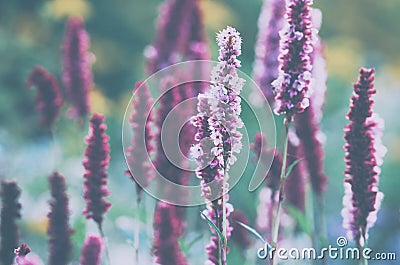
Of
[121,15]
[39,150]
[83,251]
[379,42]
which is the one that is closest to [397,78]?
[379,42]

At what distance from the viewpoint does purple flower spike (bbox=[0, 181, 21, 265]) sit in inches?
37.9

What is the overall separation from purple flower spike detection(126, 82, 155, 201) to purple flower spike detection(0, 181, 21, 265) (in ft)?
0.61

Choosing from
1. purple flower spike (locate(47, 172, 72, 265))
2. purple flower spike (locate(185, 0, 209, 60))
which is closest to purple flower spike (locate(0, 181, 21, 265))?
purple flower spike (locate(47, 172, 72, 265))

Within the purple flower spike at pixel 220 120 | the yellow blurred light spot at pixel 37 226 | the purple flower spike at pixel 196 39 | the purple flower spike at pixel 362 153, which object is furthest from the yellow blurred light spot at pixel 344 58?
the purple flower spike at pixel 220 120

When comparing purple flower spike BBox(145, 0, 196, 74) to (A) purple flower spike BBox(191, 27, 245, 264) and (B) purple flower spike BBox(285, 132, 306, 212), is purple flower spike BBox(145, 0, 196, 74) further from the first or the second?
(A) purple flower spike BBox(191, 27, 245, 264)

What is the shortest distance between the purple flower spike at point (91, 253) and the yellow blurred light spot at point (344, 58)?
1550mm

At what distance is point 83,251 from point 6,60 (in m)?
1.39

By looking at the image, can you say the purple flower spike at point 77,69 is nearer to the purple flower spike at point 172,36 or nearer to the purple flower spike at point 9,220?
the purple flower spike at point 172,36

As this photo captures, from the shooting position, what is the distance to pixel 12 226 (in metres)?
0.98

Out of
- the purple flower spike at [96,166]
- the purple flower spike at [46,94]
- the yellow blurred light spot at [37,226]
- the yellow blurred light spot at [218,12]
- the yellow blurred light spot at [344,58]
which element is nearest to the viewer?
the purple flower spike at [96,166]

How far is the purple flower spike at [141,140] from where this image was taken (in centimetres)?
94

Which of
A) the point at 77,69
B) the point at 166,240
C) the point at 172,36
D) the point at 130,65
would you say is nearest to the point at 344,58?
the point at 130,65

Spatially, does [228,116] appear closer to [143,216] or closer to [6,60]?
[143,216]

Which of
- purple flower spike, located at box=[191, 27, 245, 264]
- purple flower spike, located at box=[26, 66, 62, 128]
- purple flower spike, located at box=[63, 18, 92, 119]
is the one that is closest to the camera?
purple flower spike, located at box=[191, 27, 245, 264]
